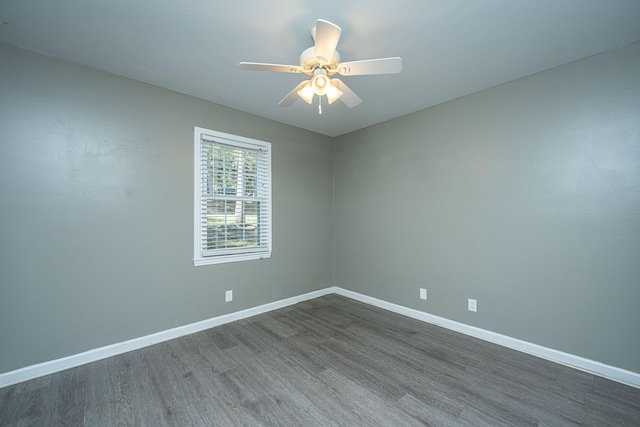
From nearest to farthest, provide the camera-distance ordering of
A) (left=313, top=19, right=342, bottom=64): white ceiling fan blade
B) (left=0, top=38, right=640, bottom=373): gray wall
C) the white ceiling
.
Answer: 1. (left=313, top=19, right=342, bottom=64): white ceiling fan blade
2. the white ceiling
3. (left=0, top=38, right=640, bottom=373): gray wall

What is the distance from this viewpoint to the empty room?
1.83m

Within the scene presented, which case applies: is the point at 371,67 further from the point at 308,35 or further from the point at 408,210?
the point at 408,210

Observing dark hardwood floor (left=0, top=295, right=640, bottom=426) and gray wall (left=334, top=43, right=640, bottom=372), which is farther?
gray wall (left=334, top=43, right=640, bottom=372)

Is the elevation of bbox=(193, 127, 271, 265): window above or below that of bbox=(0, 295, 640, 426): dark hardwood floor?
above

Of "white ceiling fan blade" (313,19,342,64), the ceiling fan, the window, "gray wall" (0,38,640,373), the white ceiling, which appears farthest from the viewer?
the window

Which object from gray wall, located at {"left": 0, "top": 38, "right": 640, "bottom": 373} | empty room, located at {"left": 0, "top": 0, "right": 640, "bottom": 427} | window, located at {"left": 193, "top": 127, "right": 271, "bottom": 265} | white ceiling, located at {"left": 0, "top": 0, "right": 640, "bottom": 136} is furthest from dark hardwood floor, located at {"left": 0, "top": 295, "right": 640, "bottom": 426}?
white ceiling, located at {"left": 0, "top": 0, "right": 640, "bottom": 136}

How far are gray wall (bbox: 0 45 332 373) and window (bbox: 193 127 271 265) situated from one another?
4.4 inches

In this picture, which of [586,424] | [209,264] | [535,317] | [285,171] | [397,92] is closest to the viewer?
[586,424]

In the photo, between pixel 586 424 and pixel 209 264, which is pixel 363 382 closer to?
pixel 586 424

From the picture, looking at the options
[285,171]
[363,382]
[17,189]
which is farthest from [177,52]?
[363,382]

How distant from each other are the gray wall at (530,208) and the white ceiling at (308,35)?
0.33 m

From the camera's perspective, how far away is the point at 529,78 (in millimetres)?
2543

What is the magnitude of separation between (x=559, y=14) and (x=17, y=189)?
162 inches

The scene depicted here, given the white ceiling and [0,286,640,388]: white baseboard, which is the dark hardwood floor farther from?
the white ceiling
